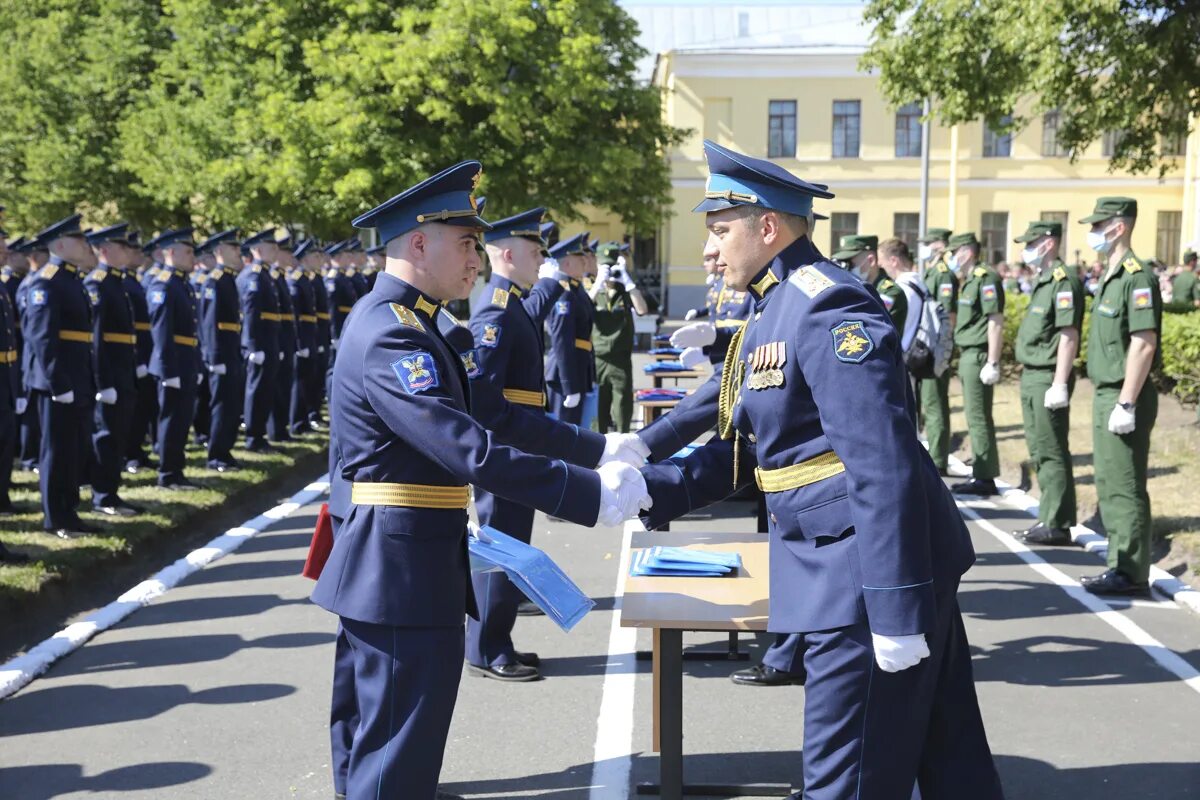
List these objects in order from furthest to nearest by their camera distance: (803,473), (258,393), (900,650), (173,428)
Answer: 1. (258,393)
2. (173,428)
3. (803,473)
4. (900,650)

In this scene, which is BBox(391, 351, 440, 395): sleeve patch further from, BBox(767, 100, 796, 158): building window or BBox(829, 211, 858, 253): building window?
BBox(829, 211, 858, 253): building window

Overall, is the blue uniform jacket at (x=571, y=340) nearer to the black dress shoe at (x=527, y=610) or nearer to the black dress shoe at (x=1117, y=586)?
the black dress shoe at (x=527, y=610)

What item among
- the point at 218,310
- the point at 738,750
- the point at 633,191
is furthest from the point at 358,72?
the point at 738,750

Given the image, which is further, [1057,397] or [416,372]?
[1057,397]

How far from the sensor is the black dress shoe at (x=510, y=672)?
19.7 feet

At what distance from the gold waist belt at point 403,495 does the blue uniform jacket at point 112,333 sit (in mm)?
7646

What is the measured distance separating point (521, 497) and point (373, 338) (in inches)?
25.4

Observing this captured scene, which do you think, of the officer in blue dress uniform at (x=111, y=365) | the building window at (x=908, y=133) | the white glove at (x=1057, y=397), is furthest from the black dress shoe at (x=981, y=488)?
the building window at (x=908, y=133)

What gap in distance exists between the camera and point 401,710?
11.7 ft

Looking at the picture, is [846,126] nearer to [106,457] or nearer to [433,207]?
[106,457]

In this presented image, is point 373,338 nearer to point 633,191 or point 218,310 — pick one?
point 218,310

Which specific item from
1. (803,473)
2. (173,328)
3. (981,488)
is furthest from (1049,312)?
(173,328)

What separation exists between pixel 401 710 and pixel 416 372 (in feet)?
3.24

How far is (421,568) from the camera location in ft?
12.0
